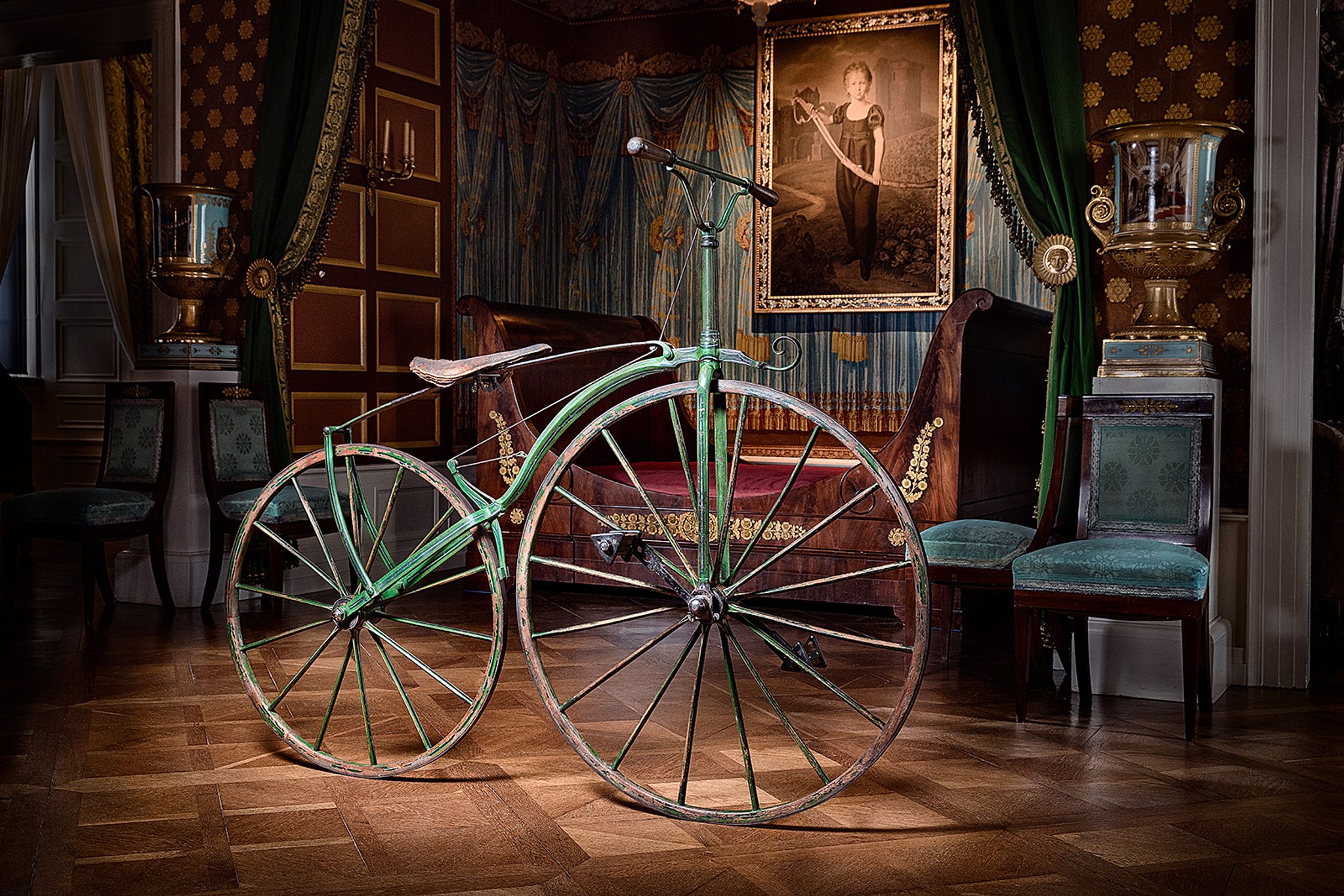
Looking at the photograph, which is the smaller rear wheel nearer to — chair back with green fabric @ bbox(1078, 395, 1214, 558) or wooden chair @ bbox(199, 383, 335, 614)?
wooden chair @ bbox(199, 383, 335, 614)

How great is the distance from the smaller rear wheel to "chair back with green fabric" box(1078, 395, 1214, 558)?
1893 mm

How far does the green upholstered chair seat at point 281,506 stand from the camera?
510 centimetres

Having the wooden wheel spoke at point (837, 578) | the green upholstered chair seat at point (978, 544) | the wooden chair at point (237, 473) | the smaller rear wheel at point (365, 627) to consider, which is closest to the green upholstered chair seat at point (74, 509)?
the wooden chair at point (237, 473)

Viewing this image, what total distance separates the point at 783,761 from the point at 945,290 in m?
5.08

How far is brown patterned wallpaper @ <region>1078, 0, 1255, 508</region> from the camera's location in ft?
13.7

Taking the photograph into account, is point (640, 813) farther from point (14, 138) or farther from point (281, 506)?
point (14, 138)

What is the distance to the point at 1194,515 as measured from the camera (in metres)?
3.76

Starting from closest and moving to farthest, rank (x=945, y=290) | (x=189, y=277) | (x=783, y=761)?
(x=783, y=761) → (x=189, y=277) → (x=945, y=290)

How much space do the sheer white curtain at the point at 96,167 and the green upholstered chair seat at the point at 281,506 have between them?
96.7 inches

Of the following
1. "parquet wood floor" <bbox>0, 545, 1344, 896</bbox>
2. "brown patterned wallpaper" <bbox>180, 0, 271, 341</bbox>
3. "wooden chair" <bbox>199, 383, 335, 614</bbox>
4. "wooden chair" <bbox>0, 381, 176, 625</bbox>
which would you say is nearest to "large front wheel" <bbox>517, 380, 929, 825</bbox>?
"parquet wood floor" <bbox>0, 545, 1344, 896</bbox>

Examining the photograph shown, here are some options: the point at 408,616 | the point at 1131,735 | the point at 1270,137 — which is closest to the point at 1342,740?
the point at 1131,735

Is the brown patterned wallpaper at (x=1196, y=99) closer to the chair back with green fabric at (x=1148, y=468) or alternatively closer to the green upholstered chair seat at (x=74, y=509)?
the chair back with green fabric at (x=1148, y=468)

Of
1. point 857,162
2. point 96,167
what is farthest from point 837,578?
point 96,167

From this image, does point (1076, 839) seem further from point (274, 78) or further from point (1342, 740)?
point (274, 78)
